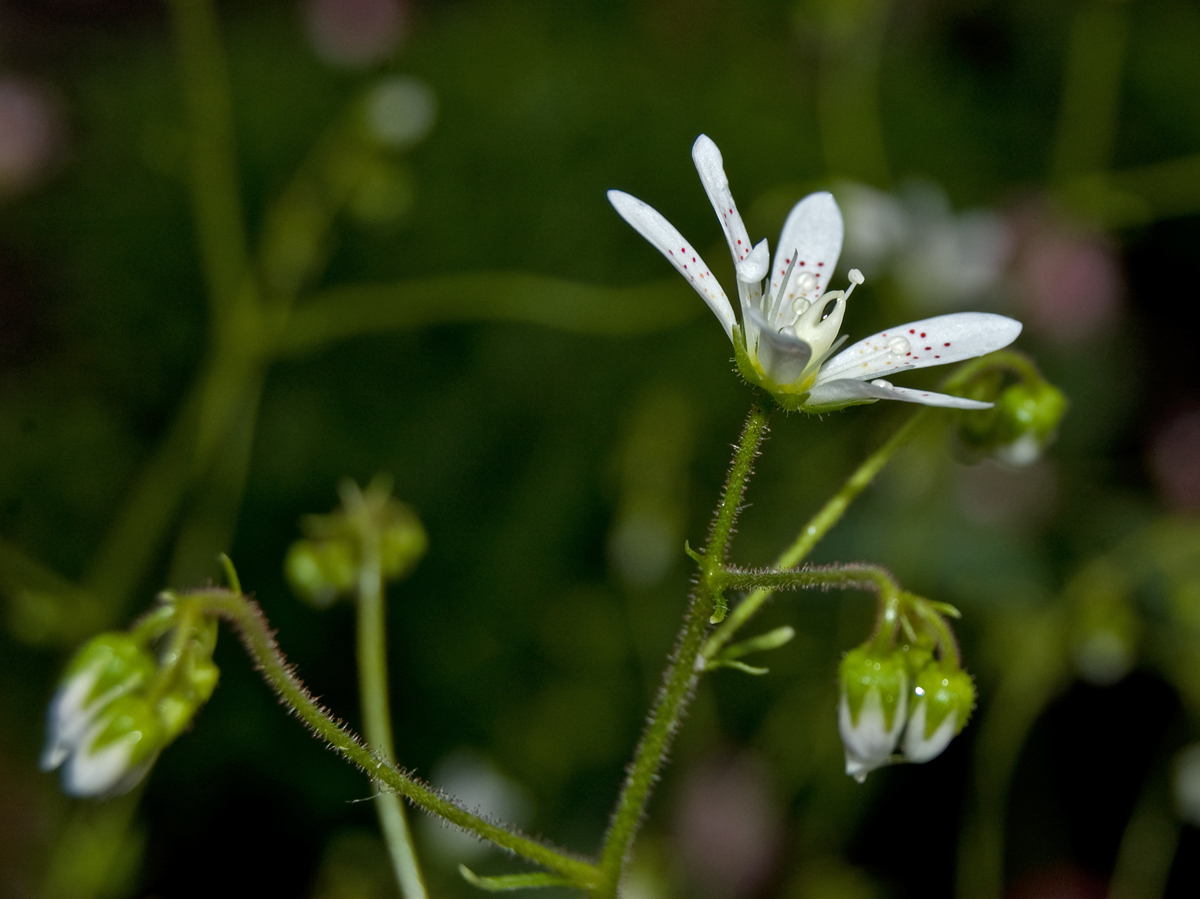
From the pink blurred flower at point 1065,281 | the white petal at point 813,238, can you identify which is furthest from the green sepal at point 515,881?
the pink blurred flower at point 1065,281

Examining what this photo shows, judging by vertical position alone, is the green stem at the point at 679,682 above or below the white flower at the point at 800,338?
below

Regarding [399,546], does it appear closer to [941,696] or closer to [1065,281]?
[941,696]

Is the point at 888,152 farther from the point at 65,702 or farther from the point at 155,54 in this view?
the point at 65,702

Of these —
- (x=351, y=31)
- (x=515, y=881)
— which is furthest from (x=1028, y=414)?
(x=351, y=31)

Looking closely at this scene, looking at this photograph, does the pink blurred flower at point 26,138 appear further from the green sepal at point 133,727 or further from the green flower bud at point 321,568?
the green sepal at point 133,727

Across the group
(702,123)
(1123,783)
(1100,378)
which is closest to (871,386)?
(1123,783)

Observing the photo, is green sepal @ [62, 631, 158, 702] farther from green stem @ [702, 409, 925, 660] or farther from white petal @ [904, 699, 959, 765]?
white petal @ [904, 699, 959, 765]

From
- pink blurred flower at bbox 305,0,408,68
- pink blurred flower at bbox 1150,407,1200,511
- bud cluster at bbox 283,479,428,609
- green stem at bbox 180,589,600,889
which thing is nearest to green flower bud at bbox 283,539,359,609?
bud cluster at bbox 283,479,428,609
